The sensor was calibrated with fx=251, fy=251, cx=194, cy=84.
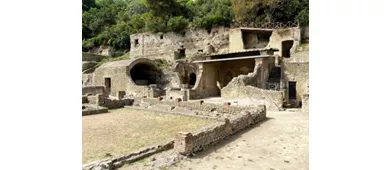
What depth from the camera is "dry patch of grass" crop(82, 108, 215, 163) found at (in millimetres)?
6941

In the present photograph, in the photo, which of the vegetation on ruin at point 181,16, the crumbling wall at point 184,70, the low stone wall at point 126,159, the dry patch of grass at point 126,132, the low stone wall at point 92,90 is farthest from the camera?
the vegetation on ruin at point 181,16

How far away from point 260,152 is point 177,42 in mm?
28752

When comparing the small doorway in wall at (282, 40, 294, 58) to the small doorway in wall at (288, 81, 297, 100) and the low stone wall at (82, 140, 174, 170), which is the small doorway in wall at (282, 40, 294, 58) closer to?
the small doorway in wall at (288, 81, 297, 100)

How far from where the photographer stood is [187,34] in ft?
110

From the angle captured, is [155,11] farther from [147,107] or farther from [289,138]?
[289,138]

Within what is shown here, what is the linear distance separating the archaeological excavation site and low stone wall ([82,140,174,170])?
19 millimetres

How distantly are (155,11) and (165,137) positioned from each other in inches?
1222

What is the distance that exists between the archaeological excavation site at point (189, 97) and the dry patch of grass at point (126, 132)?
0.03 meters

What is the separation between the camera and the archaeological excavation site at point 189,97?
666 centimetres

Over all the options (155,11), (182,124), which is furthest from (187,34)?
(182,124)

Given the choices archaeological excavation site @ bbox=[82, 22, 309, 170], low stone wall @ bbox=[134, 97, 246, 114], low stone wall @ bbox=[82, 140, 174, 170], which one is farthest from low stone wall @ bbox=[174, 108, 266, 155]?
low stone wall @ bbox=[134, 97, 246, 114]

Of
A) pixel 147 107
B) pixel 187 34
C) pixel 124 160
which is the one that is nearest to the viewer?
pixel 124 160

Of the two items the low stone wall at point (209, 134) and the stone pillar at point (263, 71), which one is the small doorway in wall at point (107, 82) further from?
the low stone wall at point (209, 134)

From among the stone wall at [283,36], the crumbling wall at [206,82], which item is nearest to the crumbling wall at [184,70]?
the crumbling wall at [206,82]
